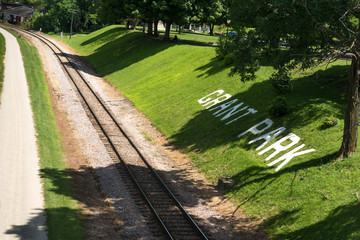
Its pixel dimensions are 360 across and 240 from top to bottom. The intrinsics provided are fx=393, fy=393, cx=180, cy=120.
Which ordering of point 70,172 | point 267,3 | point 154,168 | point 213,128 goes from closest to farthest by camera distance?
1. point 267,3
2. point 70,172
3. point 154,168
4. point 213,128

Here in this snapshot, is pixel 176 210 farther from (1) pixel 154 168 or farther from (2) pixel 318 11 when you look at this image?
(2) pixel 318 11

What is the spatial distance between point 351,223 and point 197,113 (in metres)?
16.4

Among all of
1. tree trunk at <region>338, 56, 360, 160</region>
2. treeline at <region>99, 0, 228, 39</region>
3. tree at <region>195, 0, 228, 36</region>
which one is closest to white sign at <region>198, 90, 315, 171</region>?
tree trunk at <region>338, 56, 360, 160</region>

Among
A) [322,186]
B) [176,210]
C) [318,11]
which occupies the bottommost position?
[176,210]

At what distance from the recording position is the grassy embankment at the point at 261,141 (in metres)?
15.5

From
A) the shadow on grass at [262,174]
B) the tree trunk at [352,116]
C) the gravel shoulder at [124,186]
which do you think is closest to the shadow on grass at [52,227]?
the gravel shoulder at [124,186]

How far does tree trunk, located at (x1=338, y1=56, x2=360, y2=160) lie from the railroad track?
7492 mm

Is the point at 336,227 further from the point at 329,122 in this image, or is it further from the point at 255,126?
the point at 255,126

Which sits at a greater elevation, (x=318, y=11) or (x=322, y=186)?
(x=318, y=11)

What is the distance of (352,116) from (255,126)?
24.6 feet

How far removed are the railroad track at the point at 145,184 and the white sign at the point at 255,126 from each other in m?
5.78

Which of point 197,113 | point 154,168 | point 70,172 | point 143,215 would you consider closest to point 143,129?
point 197,113

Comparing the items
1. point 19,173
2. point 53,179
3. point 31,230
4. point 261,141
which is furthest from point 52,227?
point 261,141

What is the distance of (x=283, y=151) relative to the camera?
2038 cm
